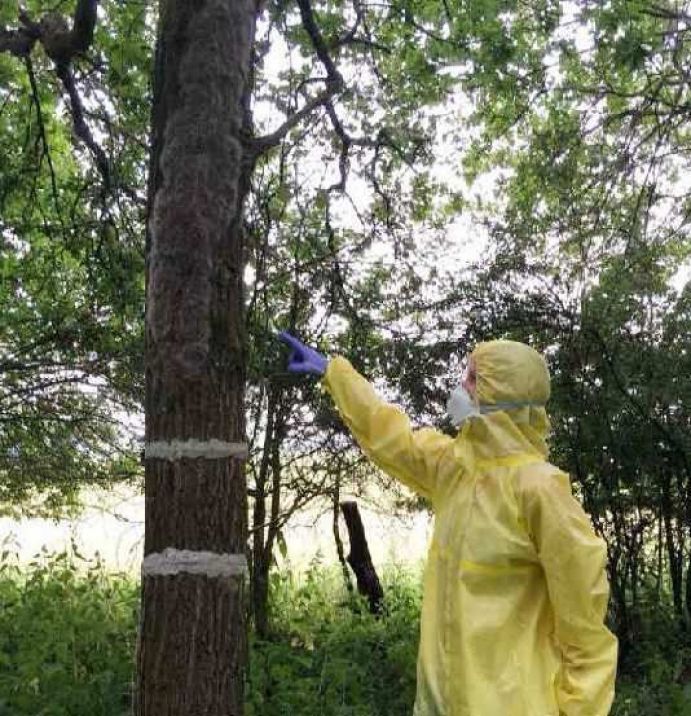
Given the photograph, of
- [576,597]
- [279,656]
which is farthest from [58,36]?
[279,656]

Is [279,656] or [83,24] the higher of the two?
[83,24]

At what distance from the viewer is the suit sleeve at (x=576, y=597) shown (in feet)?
7.03

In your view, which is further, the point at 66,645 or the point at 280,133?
the point at 66,645

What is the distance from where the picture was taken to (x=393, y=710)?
485cm

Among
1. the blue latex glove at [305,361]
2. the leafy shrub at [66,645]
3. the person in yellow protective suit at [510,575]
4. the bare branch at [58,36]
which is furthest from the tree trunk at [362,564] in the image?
the person in yellow protective suit at [510,575]

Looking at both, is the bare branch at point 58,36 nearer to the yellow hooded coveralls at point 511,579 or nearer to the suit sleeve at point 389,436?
the suit sleeve at point 389,436

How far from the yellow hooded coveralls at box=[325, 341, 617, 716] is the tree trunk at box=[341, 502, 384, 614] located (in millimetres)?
4914

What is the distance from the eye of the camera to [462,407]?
2445 millimetres

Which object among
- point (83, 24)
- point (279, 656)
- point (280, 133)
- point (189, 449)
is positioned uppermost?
point (83, 24)

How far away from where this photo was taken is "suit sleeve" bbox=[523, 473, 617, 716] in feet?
7.03

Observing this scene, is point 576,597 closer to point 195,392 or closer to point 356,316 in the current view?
point 195,392

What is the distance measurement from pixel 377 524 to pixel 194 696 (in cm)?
545

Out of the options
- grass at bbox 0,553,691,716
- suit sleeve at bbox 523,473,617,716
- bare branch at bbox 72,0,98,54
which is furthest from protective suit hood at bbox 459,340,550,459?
grass at bbox 0,553,691,716

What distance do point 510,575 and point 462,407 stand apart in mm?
482
